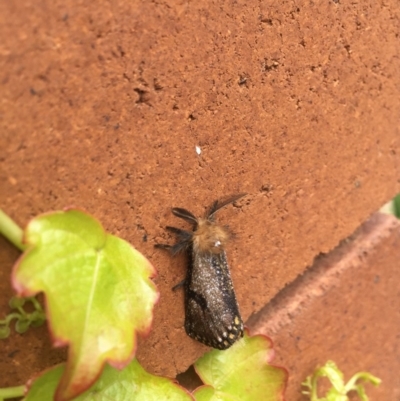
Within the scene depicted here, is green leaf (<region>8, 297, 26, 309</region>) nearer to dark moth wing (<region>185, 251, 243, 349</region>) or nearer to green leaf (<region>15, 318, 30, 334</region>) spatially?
green leaf (<region>15, 318, 30, 334</region>)

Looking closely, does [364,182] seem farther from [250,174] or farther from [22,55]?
[22,55]

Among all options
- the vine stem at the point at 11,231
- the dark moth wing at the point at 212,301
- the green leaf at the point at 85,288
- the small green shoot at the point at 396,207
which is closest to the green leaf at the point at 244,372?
the dark moth wing at the point at 212,301

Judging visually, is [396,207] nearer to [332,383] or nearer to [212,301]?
[332,383]

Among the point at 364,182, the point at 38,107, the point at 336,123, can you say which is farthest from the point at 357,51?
the point at 38,107

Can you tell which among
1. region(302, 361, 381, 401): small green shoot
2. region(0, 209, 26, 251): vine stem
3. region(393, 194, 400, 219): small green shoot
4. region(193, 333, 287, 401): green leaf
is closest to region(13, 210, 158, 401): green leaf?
region(0, 209, 26, 251): vine stem

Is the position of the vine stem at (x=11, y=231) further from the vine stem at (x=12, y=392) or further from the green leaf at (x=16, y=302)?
the vine stem at (x=12, y=392)

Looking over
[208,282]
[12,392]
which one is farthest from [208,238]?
[12,392]
